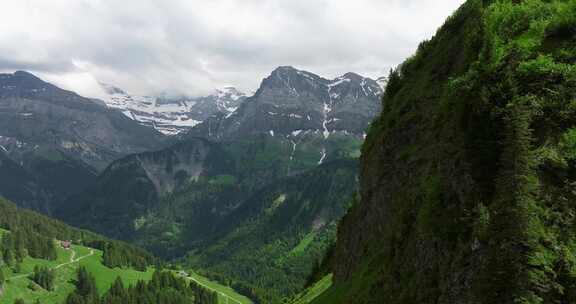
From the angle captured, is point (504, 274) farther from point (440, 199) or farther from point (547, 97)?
point (547, 97)

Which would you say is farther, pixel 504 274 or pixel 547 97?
pixel 547 97

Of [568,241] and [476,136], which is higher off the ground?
[476,136]

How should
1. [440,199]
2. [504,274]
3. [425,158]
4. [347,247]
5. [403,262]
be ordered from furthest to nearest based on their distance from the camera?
[347,247]
[425,158]
[403,262]
[440,199]
[504,274]

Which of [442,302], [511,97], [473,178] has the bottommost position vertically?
[442,302]

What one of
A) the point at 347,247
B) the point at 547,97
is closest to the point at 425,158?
the point at 547,97

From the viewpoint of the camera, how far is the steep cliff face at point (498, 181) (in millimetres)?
20578

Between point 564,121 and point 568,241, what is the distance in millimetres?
6282

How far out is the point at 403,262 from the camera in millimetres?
29344

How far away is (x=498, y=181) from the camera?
2322cm

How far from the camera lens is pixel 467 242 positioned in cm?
2336

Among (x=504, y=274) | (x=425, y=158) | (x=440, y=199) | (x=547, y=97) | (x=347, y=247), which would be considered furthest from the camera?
(x=347, y=247)

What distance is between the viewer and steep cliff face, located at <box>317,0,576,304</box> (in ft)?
67.5

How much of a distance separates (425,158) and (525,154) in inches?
568

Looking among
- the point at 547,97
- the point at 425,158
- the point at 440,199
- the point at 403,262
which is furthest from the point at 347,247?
the point at 547,97
